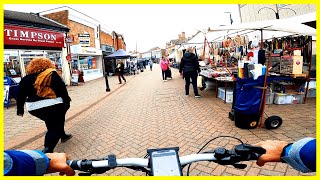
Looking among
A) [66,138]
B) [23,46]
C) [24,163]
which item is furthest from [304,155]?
[23,46]

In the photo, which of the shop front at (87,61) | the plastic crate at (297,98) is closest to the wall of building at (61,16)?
the shop front at (87,61)

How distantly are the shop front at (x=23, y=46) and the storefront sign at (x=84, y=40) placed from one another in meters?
4.01

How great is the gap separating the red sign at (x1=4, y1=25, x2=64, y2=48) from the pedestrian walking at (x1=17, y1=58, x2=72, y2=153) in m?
9.62

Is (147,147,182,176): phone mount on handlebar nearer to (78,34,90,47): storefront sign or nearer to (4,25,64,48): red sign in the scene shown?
(4,25,64,48): red sign

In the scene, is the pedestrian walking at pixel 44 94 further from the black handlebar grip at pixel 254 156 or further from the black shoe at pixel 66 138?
the black handlebar grip at pixel 254 156

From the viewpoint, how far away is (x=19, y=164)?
1.25 m

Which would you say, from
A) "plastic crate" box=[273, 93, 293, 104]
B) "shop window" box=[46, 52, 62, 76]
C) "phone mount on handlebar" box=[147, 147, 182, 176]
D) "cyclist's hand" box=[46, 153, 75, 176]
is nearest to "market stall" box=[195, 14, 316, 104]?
"plastic crate" box=[273, 93, 293, 104]

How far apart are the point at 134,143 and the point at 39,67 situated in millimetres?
2296

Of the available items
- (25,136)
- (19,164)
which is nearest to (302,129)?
(19,164)

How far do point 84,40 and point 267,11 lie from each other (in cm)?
1516

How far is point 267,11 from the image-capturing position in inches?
455

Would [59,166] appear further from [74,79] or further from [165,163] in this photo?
[74,79]

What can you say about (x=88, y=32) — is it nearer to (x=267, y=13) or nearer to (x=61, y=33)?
(x=61, y=33)

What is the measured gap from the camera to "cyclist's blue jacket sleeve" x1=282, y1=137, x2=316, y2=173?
128 centimetres
